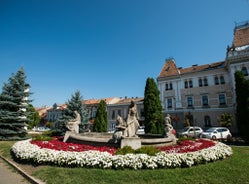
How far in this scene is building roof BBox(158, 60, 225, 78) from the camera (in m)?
32.1

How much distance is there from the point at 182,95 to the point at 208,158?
90.6 feet

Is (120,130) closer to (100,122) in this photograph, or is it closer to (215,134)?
(215,134)

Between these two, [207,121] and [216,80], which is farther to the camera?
[216,80]

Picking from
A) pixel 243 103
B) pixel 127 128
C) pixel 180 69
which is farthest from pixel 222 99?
pixel 127 128

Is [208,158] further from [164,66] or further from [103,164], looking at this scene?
[164,66]

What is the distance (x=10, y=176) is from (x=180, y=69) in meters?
37.0

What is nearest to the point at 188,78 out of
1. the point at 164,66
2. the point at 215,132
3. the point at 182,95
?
the point at 182,95

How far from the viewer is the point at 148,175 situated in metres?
5.70

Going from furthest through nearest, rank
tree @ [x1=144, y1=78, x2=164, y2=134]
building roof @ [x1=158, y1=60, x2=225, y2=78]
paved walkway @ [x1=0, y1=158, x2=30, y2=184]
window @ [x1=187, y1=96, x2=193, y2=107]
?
1. window @ [x1=187, y1=96, x2=193, y2=107]
2. building roof @ [x1=158, y1=60, x2=225, y2=78]
3. tree @ [x1=144, y1=78, x2=164, y2=134]
4. paved walkway @ [x1=0, y1=158, x2=30, y2=184]

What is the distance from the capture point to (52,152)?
24.3 ft

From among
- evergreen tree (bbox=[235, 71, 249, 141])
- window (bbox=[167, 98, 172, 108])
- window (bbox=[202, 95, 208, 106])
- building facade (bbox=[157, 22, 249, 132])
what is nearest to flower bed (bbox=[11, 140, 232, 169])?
evergreen tree (bbox=[235, 71, 249, 141])

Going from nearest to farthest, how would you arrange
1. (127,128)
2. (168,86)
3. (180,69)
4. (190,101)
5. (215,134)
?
(127,128)
(215,134)
(190,101)
(168,86)
(180,69)

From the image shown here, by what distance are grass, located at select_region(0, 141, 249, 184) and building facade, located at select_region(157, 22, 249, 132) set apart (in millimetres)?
23535

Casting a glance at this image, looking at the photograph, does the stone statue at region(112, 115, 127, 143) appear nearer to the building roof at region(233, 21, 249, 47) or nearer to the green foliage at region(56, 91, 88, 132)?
the green foliage at region(56, 91, 88, 132)
